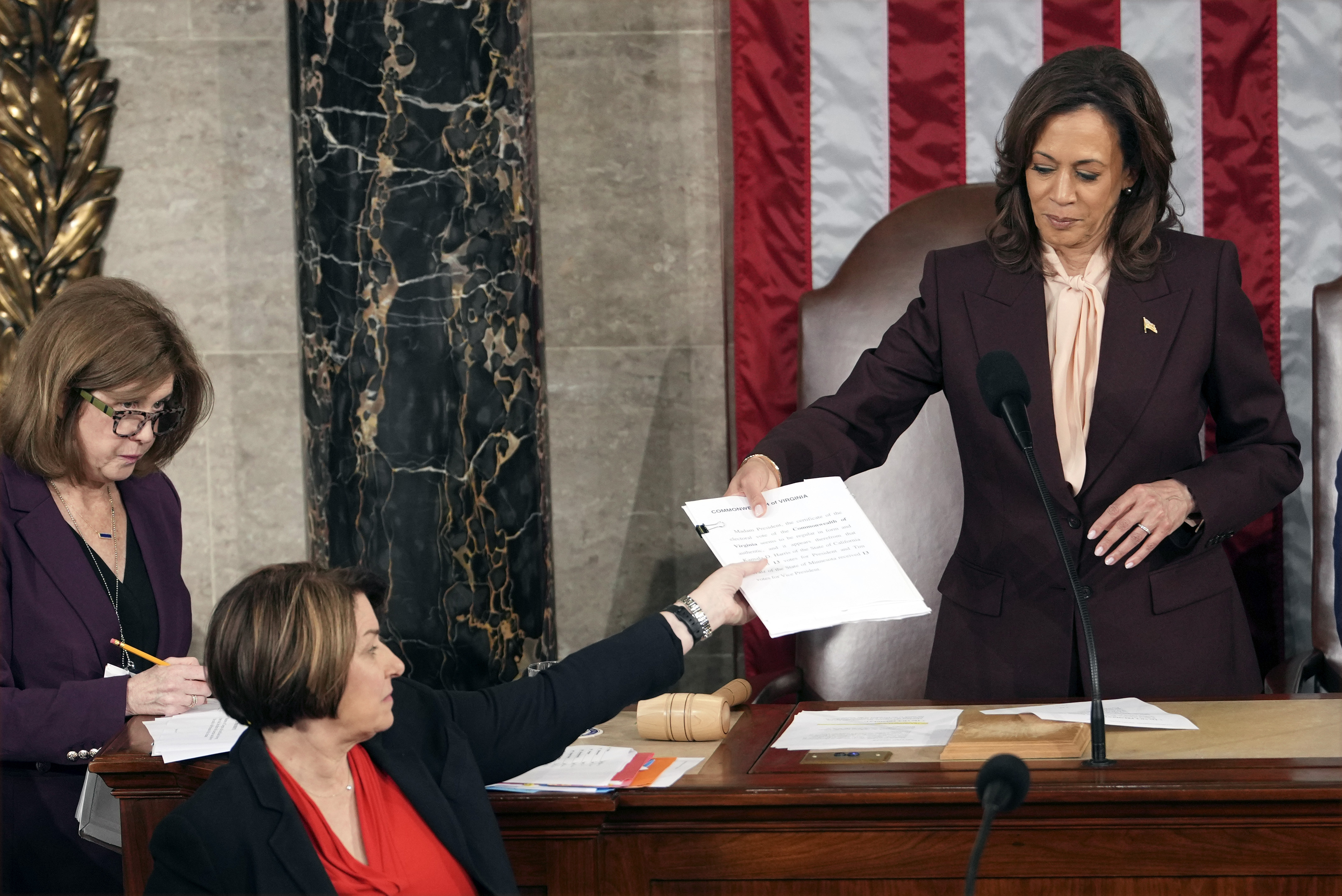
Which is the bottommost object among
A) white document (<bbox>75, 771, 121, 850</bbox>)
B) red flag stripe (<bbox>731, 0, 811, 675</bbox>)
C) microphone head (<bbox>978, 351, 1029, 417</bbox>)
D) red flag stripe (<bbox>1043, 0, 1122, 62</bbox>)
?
white document (<bbox>75, 771, 121, 850</bbox>)

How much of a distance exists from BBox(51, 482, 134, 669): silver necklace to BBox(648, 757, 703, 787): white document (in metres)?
1.13

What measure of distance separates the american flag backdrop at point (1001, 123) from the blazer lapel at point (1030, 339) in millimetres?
1046

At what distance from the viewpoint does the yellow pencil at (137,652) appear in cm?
247

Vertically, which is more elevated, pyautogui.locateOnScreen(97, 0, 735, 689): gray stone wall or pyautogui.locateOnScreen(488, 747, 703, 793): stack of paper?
pyautogui.locateOnScreen(97, 0, 735, 689): gray stone wall

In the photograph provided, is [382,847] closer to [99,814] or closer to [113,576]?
[99,814]

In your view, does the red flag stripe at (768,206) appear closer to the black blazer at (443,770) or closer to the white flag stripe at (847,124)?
the white flag stripe at (847,124)

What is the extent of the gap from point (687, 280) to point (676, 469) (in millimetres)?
540

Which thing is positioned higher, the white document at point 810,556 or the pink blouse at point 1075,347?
the pink blouse at point 1075,347

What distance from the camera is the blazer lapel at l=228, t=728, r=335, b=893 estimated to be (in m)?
1.70

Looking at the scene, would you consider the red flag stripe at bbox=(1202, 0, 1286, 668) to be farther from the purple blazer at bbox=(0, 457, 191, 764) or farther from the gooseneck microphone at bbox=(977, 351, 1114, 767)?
the purple blazer at bbox=(0, 457, 191, 764)

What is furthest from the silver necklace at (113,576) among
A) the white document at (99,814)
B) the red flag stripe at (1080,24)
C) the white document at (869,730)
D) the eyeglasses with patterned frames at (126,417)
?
the red flag stripe at (1080,24)

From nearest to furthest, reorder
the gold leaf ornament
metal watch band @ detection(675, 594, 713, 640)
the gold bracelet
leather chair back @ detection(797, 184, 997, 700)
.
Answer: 1. metal watch band @ detection(675, 594, 713, 640)
2. the gold bracelet
3. leather chair back @ detection(797, 184, 997, 700)
4. the gold leaf ornament

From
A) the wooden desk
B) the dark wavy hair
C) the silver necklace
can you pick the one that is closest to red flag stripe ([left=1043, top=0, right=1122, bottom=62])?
the dark wavy hair

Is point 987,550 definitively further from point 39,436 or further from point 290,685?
point 39,436
